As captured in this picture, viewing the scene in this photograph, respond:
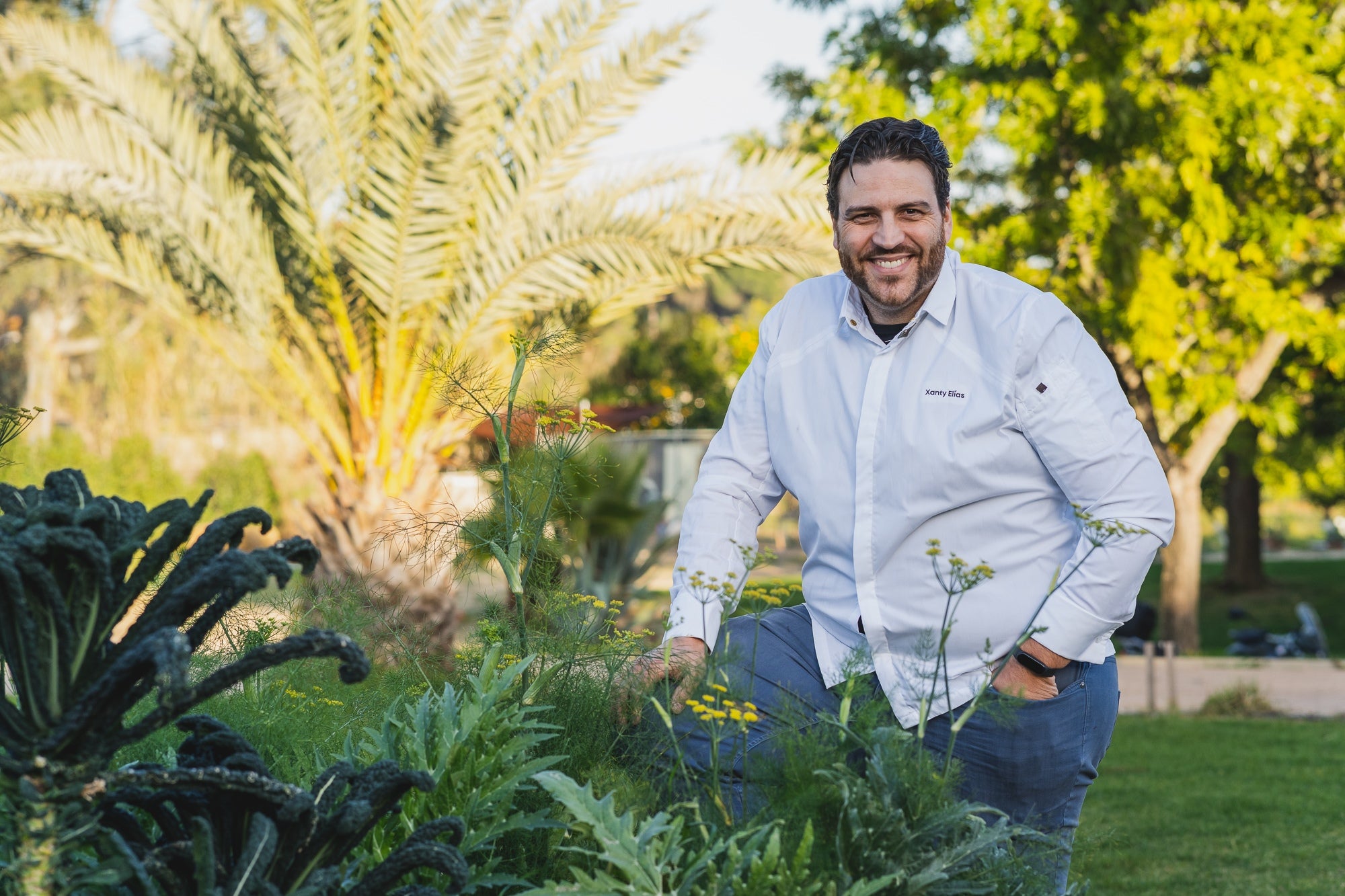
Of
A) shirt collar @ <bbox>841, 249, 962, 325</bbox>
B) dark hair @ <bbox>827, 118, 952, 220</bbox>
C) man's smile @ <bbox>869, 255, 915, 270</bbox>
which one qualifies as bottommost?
shirt collar @ <bbox>841, 249, 962, 325</bbox>

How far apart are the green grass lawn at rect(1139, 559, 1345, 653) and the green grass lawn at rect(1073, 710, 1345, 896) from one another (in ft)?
26.4

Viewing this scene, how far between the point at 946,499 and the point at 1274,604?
2087 centimetres

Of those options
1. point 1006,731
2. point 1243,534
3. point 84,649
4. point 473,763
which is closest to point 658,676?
Answer: point 473,763

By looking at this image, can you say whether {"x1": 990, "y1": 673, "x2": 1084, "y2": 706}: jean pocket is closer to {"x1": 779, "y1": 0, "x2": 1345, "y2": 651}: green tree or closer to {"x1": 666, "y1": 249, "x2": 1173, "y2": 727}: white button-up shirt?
{"x1": 666, "y1": 249, "x2": 1173, "y2": 727}: white button-up shirt

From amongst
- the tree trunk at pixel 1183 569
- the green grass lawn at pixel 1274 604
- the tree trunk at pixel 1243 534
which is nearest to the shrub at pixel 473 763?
the tree trunk at pixel 1183 569

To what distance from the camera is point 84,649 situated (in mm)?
1233

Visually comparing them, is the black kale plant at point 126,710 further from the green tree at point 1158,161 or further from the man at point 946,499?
the green tree at point 1158,161

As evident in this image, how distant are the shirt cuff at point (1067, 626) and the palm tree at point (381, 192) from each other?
5.73m

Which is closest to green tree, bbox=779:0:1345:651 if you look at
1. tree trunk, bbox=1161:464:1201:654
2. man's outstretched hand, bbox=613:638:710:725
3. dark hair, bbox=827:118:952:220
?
tree trunk, bbox=1161:464:1201:654

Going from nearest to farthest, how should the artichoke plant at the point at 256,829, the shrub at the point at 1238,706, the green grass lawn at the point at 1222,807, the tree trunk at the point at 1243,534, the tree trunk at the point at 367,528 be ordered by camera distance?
the artichoke plant at the point at 256,829 < the green grass lawn at the point at 1222,807 < the tree trunk at the point at 367,528 < the shrub at the point at 1238,706 < the tree trunk at the point at 1243,534

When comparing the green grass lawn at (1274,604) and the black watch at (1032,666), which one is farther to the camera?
the green grass lawn at (1274,604)

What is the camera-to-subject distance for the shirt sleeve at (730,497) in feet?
7.34

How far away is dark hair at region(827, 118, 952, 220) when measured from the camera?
219cm

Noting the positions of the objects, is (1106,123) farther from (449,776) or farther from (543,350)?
(449,776)
